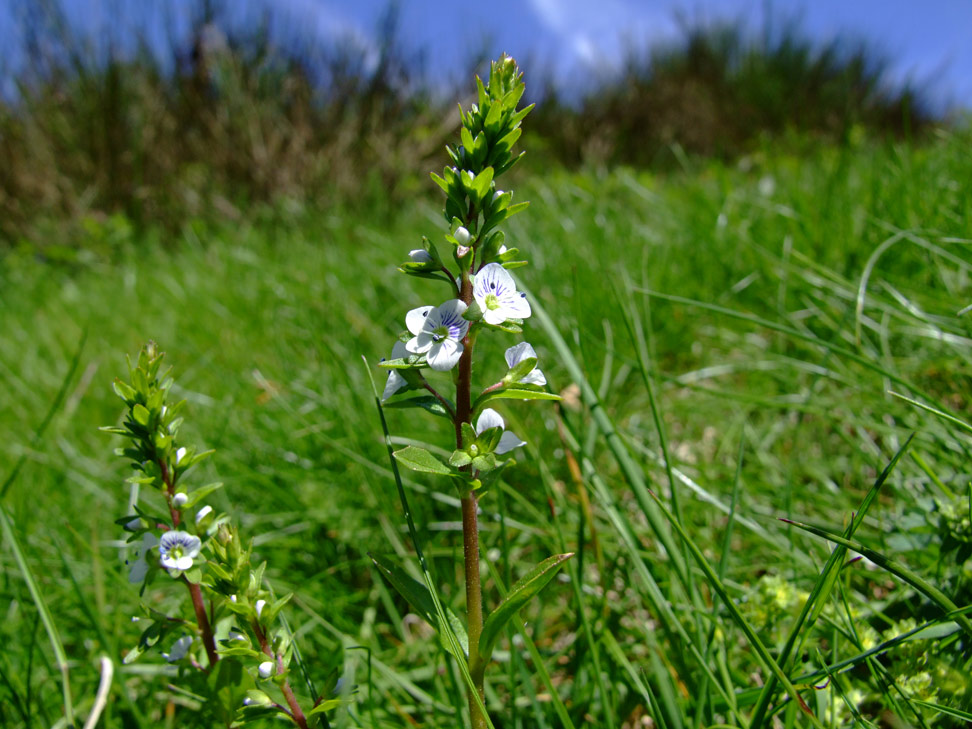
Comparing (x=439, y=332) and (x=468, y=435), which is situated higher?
(x=439, y=332)

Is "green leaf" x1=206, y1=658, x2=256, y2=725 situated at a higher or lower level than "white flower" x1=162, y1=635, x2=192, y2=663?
lower

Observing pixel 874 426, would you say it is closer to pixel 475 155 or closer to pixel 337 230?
pixel 475 155

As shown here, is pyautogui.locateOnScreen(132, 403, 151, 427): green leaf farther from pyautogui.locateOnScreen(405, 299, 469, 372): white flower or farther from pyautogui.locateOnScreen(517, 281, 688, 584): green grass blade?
pyautogui.locateOnScreen(517, 281, 688, 584): green grass blade

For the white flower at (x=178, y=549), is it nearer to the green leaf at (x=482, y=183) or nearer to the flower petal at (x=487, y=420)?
the flower petal at (x=487, y=420)

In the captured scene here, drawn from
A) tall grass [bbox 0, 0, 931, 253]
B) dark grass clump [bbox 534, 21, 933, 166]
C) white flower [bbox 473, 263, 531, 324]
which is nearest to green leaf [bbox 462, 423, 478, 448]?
white flower [bbox 473, 263, 531, 324]

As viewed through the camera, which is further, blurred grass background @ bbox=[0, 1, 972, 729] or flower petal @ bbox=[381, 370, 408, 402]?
blurred grass background @ bbox=[0, 1, 972, 729]

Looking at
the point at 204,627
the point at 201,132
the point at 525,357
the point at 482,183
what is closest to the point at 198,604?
the point at 204,627

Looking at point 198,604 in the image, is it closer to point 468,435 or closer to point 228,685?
point 228,685
